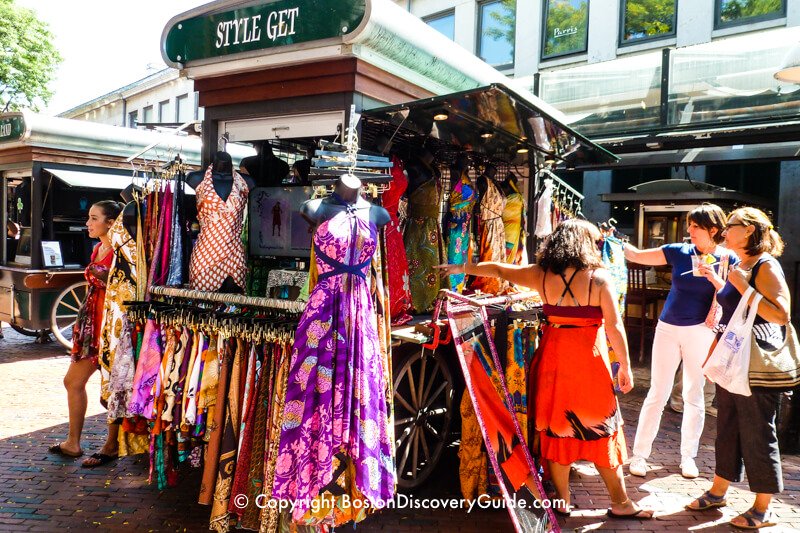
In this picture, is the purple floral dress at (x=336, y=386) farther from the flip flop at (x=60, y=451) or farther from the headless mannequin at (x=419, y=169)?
the flip flop at (x=60, y=451)

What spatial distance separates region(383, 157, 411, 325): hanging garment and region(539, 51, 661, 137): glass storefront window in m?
5.50

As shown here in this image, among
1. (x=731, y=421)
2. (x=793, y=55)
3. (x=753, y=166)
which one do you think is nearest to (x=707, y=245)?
(x=731, y=421)

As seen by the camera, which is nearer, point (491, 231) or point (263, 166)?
point (263, 166)

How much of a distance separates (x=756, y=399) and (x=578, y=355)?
1260mm

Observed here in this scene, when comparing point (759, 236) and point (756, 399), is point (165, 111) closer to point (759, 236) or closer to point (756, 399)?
point (759, 236)

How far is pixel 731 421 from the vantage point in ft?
13.3

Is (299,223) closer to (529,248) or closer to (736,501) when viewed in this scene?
(529,248)

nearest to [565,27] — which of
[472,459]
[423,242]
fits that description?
[423,242]

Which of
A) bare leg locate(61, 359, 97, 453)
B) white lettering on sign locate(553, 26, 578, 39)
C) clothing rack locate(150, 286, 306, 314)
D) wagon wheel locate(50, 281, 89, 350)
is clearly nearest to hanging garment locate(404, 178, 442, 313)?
clothing rack locate(150, 286, 306, 314)

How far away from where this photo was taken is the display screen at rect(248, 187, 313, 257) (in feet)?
14.6

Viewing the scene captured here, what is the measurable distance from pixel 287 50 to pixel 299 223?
119 cm

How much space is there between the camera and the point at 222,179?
14.0ft

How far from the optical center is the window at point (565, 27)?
532 inches

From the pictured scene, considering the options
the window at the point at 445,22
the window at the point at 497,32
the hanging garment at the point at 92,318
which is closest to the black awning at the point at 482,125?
the hanging garment at the point at 92,318
